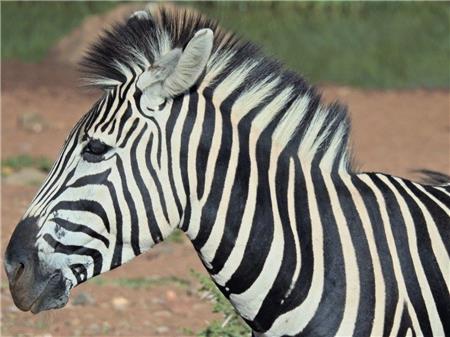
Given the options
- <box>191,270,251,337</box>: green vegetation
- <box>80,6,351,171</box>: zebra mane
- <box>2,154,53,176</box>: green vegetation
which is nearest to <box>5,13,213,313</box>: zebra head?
<box>80,6,351,171</box>: zebra mane

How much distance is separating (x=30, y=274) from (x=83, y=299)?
4170 mm

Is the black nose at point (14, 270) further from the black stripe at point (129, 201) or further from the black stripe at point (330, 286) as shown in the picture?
the black stripe at point (330, 286)

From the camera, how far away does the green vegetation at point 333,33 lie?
651 inches

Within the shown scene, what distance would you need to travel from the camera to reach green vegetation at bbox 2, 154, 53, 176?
11586 millimetres

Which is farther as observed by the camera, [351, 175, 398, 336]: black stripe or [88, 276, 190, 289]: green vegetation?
[88, 276, 190, 289]: green vegetation

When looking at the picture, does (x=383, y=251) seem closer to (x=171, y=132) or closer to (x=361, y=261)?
(x=361, y=261)

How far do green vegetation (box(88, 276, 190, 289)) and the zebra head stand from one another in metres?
4.51

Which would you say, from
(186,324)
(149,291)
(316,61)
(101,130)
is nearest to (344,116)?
(101,130)

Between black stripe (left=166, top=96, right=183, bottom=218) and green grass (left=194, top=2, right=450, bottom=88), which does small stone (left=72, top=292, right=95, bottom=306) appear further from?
green grass (left=194, top=2, right=450, bottom=88)

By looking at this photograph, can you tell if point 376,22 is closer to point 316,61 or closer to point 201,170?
point 316,61

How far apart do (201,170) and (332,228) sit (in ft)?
1.63

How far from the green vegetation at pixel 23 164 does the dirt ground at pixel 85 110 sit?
18.9 inches

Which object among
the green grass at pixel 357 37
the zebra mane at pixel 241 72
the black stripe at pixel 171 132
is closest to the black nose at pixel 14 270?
the black stripe at pixel 171 132

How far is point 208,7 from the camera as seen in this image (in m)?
17.2
